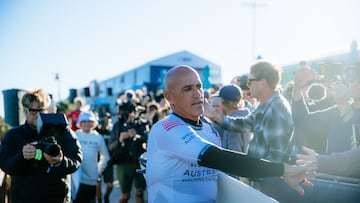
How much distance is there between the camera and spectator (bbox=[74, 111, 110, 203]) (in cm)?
584

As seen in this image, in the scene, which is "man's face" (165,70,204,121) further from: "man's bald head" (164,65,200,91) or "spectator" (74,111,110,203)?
"spectator" (74,111,110,203)

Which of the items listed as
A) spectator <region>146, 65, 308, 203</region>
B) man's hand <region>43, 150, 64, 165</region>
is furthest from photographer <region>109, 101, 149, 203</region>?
spectator <region>146, 65, 308, 203</region>

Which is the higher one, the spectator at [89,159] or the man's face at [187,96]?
the man's face at [187,96]

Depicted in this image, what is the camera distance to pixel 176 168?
212 cm

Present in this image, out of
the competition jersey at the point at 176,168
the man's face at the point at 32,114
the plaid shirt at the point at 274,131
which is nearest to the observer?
the competition jersey at the point at 176,168

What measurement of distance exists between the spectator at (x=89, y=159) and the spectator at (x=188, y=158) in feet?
12.4

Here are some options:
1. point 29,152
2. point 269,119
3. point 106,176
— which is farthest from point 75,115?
point 269,119

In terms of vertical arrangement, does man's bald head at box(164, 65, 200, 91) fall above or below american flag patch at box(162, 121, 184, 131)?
above

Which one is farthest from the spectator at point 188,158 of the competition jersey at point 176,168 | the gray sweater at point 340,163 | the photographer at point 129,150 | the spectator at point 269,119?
the photographer at point 129,150

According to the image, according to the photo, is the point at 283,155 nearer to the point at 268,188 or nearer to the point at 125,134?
Answer: the point at 268,188

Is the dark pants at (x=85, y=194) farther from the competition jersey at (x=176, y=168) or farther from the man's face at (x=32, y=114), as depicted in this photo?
the competition jersey at (x=176, y=168)

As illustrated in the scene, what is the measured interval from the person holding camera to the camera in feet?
0.06

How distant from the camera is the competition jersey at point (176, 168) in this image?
2010 millimetres

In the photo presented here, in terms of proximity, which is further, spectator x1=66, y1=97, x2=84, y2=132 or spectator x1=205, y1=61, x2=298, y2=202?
spectator x1=66, y1=97, x2=84, y2=132
